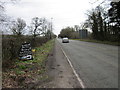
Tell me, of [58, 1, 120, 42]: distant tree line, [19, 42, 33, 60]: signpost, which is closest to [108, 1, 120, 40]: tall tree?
[58, 1, 120, 42]: distant tree line

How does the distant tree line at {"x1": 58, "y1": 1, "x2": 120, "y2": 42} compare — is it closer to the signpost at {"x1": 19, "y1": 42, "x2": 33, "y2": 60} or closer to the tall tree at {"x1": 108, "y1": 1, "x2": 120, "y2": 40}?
the tall tree at {"x1": 108, "y1": 1, "x2": 120, "y2": 40}

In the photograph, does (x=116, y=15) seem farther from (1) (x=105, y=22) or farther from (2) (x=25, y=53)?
(2) (x=25, y=53)

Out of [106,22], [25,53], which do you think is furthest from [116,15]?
[25,53]

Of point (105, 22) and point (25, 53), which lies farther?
point (105, 22)

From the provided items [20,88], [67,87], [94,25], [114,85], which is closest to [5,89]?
[20,88]

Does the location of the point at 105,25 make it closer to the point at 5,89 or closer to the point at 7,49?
the point at 7,49

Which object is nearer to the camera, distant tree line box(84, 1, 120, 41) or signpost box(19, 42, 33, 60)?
signpost box(19, 42, 33, 60)

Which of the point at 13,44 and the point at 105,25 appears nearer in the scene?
the point at 13,44

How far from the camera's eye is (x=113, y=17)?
90.7ft

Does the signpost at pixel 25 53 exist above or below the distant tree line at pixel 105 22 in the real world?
below

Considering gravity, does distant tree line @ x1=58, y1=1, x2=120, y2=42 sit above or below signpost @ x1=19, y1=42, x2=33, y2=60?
above

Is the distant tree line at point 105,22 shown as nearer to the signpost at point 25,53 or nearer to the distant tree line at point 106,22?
the distant tree line at point 106,22

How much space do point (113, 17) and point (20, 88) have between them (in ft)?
93.8

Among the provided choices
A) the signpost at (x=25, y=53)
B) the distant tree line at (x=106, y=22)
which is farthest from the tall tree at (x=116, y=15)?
the signpost at (x=25, y=53)
